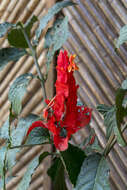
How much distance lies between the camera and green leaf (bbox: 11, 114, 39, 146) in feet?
2.94

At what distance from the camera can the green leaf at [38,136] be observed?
82 cm

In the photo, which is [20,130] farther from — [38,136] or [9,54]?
[9,54]

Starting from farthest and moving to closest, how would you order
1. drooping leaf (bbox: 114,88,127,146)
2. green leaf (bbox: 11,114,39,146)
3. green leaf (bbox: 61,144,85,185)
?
green leaf (bbox: 11,114,39,146) → green leaf (bbox: 61,144,85,185) → drooping leaf (bbox: 114,88,127,146)

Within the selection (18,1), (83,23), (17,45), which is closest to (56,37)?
(17,45)

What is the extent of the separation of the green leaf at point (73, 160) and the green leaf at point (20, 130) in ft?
0.52

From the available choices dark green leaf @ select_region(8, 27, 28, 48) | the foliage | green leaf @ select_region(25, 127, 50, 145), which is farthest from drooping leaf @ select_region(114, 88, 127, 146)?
dark green leaf @ select_region(8, 27, 28, 48)

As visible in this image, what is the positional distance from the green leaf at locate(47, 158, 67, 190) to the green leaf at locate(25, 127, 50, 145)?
138 millimetres

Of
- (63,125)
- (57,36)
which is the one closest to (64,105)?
(63,125)

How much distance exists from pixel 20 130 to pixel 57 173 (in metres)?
0.18

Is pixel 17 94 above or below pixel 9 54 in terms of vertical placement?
below

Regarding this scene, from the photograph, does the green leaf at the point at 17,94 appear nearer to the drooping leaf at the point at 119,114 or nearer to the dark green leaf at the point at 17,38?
the dark green leaf at the point at 17,38

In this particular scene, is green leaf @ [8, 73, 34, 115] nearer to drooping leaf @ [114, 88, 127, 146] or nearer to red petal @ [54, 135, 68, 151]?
red petal @ [54, 135, 68, 151]

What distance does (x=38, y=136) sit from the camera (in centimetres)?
83

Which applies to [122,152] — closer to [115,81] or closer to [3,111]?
[115,81]
